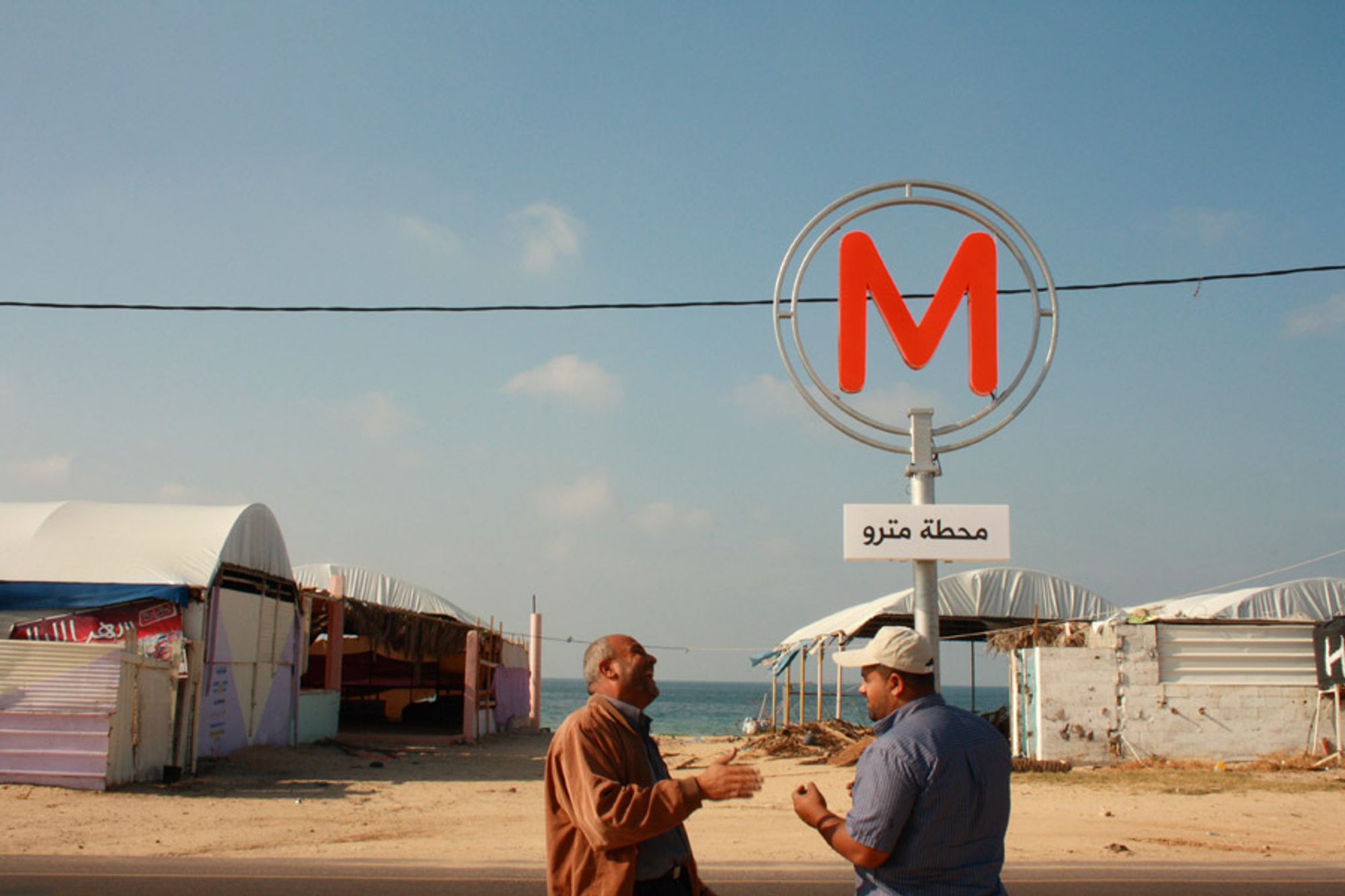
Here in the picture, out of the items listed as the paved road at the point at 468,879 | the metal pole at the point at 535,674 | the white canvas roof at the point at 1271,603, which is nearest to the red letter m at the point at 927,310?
the paved road at the point at 468,879

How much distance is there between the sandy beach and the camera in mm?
10797

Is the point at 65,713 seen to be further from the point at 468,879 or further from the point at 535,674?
the point at 535,674

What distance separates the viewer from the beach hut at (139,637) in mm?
14570

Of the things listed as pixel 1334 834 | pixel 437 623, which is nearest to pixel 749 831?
pixel 1334 834

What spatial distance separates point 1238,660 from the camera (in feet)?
63.1

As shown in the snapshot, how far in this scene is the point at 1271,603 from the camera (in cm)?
2883

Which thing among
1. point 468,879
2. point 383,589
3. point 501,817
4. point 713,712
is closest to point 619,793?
point 468,879

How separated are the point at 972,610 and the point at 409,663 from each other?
16.4 metres

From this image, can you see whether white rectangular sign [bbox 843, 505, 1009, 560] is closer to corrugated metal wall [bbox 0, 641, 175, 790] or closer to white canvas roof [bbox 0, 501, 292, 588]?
corrugated metal wall [bbox 0, 641, 175, 790]

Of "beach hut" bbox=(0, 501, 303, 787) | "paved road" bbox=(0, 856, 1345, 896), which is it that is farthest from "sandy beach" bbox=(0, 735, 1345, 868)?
"beach hut" bbox=(0, 501, 303, 787)

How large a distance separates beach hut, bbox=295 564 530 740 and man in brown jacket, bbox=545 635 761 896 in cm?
2060

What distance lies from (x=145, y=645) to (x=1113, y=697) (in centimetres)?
1547

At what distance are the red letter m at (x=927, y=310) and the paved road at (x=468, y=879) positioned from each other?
4.17m

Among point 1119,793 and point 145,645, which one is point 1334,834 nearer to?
point 1119,793
